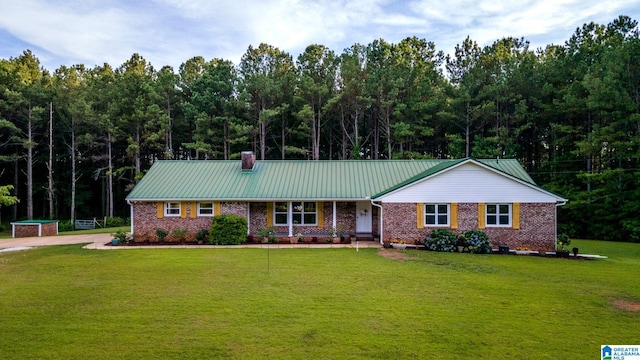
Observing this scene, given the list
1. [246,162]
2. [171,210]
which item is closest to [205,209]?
[171,210]

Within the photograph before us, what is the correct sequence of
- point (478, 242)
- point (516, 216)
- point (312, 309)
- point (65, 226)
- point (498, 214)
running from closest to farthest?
point (312, 309) < point (478, 242) < point (516, 216) < point (498, 214) < point (65, 226)

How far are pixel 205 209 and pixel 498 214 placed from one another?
13714mm

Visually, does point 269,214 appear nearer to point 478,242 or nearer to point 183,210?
point 183,210

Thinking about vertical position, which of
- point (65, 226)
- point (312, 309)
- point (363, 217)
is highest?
point (363, 217)

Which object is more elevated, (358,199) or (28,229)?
(358,199)

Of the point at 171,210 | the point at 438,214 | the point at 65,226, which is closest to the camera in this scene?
the point at 438,214

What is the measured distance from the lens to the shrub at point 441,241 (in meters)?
16.4

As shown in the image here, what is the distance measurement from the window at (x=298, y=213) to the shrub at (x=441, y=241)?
5963 mm

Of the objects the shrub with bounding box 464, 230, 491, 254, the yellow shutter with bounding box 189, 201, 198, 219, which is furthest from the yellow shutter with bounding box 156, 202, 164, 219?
the shrub with bounding box 464, 230, 491, 254

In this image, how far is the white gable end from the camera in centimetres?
1703

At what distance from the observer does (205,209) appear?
19359 mm

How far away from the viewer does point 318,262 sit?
1350 centimetres

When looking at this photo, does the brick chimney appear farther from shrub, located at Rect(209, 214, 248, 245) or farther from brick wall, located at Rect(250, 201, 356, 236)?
shrub, located at Rect(209, 214, 248, 245)

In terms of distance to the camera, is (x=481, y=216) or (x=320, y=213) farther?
(x=320, y=213)
